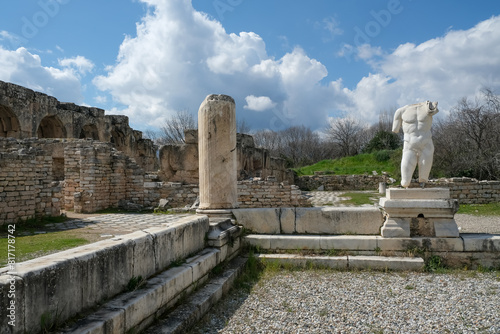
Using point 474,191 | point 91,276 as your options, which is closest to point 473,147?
point 474,191

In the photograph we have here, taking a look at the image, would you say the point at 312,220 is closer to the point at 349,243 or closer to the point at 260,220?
the point at 349,243

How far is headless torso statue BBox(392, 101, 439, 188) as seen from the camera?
5797 mm

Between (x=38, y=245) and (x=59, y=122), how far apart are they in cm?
1780

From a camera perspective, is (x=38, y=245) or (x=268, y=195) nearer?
(x=38, y=245)

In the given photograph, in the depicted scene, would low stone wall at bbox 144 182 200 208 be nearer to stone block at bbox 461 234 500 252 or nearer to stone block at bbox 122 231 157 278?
stone block at bbox 461 234 500 252

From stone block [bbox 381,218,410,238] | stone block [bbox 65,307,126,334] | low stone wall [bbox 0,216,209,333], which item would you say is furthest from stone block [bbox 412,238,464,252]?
stone block [bbox 65,307,126,334]

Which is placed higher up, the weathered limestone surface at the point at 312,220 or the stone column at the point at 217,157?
the stone column at the point at 217,157

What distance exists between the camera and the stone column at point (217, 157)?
20.0 feet

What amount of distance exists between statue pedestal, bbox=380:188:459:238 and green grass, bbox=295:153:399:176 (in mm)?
22196

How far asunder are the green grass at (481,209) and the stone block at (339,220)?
873cm

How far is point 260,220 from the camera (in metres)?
6.17

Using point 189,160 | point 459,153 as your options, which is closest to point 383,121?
point 459,153

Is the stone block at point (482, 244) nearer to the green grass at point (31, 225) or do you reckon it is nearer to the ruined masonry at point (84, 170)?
the ruined masonry at point (84, 170)

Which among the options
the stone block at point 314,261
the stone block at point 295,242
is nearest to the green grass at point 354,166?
the stone block at point 295,242
